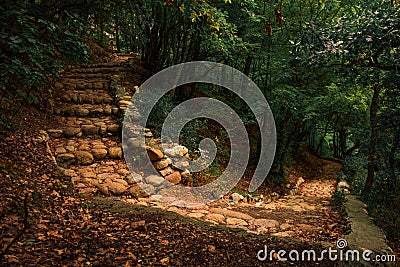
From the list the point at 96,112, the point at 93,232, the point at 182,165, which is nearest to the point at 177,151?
the point at 182,165

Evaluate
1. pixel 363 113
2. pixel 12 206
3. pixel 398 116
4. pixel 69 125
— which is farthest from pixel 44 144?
pixel 363 113

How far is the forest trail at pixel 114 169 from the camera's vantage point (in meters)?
3.98

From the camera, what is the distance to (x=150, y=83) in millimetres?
8164

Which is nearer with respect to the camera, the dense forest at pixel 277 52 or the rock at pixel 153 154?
the dense forest at pixel 277 52

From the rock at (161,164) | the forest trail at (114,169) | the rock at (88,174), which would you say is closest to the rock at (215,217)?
the forest trail at (114,169)

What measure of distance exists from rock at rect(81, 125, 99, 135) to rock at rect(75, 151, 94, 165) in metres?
0.81

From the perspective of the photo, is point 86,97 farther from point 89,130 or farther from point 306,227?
point 306,227

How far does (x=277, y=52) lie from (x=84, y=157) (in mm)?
5788

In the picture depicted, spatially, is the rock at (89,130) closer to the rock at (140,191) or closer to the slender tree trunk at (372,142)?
the rock at (140,191)

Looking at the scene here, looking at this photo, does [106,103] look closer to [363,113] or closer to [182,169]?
[182,169]

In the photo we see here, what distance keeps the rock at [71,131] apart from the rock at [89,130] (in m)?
0.11

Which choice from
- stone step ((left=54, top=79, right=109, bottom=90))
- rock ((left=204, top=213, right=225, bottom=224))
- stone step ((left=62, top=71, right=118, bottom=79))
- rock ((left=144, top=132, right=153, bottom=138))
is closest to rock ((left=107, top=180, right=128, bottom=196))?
rock ((left=204, top=213, right=225, bottom=224))

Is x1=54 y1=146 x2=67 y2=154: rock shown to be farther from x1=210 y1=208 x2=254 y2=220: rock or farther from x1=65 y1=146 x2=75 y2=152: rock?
x1=210 y1=208 x2=254 y2=220: rock

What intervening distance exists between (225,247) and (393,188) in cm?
379
